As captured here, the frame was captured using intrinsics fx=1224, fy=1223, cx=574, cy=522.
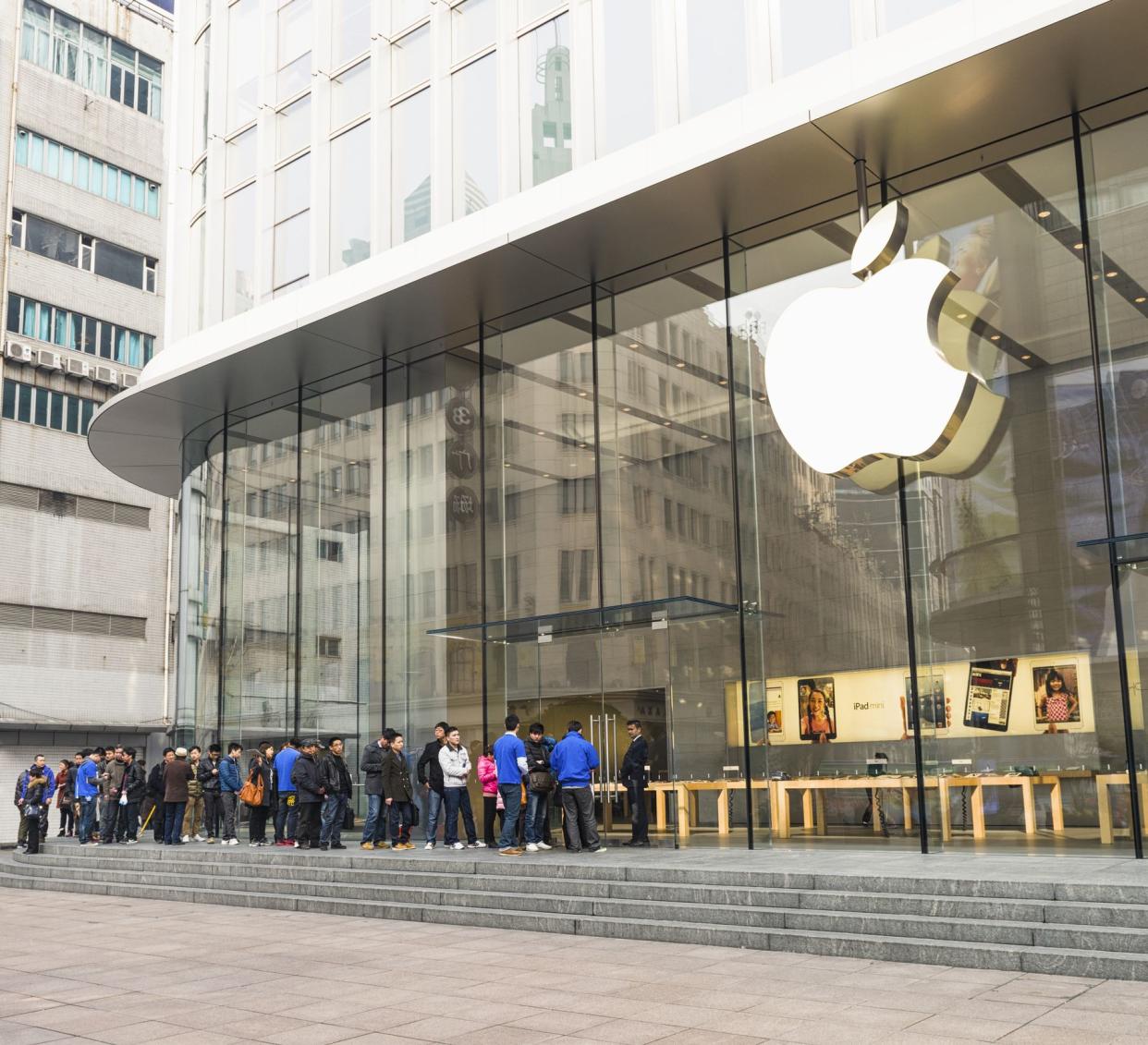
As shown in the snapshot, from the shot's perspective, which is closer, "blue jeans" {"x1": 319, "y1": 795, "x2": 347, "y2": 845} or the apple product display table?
the apple product display table

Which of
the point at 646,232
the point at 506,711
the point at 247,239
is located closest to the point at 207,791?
the point at 506,711

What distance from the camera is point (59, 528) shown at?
1539 inches

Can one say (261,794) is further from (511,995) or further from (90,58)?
(90,58)

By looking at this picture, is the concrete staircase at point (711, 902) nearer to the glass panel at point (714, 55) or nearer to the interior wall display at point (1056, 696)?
the interior wall display at point (1056, 696)

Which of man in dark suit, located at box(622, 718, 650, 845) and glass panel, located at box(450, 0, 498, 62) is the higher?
glass panel, located at box(450, 0, 498, 62)

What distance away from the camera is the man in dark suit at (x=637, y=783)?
15281 millimetres

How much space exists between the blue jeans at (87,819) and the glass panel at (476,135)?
11.9 meters

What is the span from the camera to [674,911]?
10.9 metres

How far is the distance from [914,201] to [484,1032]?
→ 11.1m

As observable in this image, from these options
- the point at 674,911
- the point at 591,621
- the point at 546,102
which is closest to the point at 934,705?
the point at 674,911

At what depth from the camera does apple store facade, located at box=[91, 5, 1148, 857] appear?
12.9m

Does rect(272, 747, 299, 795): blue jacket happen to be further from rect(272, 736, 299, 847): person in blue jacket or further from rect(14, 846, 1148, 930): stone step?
rect(14, 846, 1148, 930): stone step

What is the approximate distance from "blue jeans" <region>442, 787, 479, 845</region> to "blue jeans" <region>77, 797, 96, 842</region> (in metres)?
8.05

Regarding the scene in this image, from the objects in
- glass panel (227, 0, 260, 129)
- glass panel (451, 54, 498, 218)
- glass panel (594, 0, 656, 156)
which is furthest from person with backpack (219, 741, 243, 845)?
glass panel (227, 0, 260, 129)
